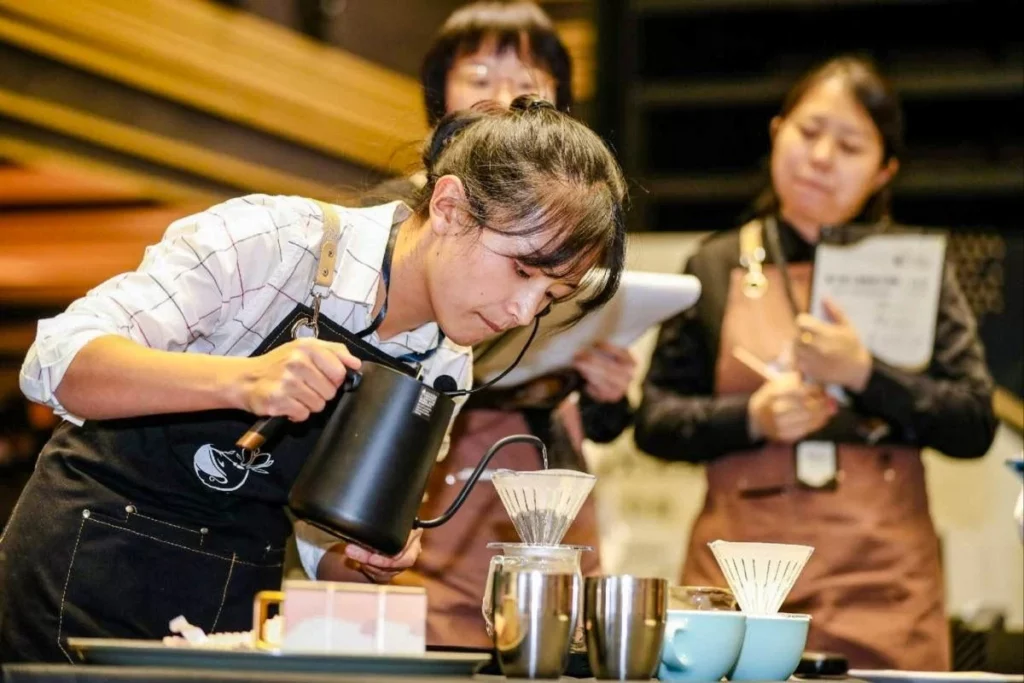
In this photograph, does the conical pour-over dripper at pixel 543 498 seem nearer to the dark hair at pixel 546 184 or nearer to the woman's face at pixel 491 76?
the dark hair at pixel 546 184

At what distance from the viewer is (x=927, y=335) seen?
2467 millimetres

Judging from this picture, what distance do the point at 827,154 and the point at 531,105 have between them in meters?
1.08

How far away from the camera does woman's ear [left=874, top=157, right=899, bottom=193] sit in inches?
103

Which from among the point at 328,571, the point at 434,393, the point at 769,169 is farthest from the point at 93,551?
the point at 769,169

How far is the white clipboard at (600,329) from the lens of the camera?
208 cm

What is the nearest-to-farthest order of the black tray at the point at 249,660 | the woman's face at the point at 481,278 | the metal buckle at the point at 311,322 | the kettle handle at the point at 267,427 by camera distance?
the black tray at the point at 249,660 < the kettle handle at the point at 267,427 < the woman's face at the point at 481,278 < the metal buckle at the point at 311,322

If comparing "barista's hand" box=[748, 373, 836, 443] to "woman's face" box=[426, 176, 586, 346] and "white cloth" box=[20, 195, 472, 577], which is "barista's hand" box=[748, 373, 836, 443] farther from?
"woman's face" box=[426, 176, 586, 346]

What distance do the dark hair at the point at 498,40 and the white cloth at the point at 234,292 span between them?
0.65 metres

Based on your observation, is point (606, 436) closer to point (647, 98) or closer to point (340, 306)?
point (340, 306)

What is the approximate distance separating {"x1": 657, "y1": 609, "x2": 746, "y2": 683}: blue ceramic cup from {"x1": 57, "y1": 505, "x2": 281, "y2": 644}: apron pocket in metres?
0.60

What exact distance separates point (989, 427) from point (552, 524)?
4.51 ft

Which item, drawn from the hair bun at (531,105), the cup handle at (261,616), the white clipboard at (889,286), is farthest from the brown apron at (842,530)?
the cup handle at (261,616)

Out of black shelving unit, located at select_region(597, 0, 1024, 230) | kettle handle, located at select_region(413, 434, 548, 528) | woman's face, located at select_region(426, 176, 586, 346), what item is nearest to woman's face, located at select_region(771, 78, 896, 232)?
woman's face, located at select_region(426, 176, 586, 346)

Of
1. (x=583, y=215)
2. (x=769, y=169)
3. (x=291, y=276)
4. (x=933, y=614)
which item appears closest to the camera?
(x=583, y=215)
